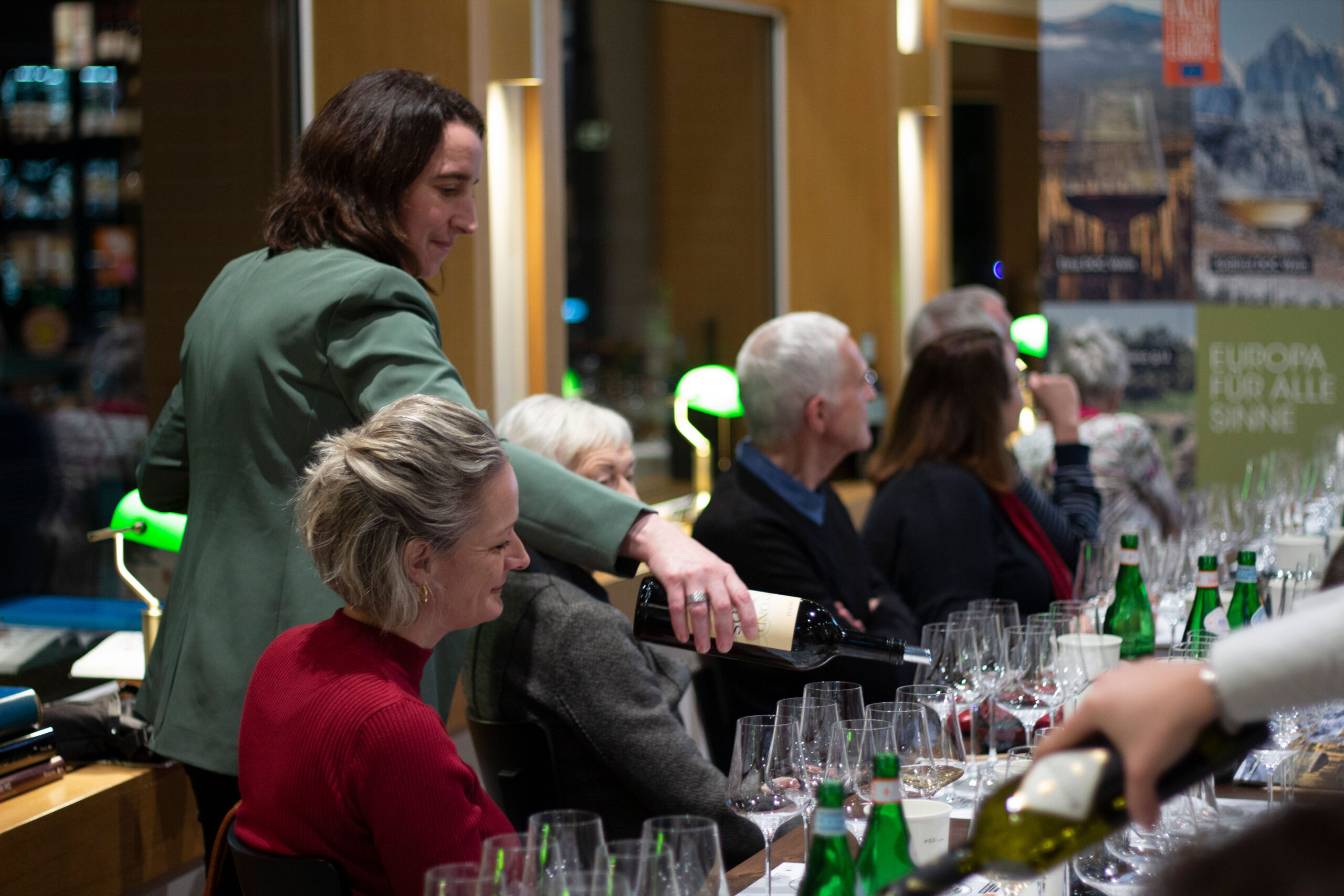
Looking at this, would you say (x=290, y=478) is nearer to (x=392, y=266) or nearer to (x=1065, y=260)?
(x=392, y=266)

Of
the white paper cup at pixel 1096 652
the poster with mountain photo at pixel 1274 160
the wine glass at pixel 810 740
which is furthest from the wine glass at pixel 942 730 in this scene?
the poster with mountain photo at pixel 1274 160

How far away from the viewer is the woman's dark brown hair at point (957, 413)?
3311mm

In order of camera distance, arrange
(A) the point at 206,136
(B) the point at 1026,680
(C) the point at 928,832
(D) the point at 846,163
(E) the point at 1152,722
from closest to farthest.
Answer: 1. (E) the point at 1152,722
2. (C) the point at 928,832
3. (B) the point at 1026,680
4. (A) the point at 206,136
5. (D) the point at 846,163

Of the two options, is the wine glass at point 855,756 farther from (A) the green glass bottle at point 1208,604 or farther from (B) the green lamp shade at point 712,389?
(B) the green lamp shade at point 712,389

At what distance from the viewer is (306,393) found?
6.03 ft

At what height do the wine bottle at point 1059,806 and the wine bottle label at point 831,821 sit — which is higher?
the wine bottle at point 1059,806

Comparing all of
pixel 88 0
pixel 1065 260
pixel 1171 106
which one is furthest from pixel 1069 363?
pixel 88 0

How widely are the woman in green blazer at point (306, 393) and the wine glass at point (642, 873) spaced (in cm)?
63

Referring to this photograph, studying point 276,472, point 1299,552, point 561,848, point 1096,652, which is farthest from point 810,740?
point 1299,552

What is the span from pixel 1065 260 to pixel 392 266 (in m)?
3.90

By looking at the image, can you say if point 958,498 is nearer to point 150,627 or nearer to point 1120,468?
point 1120,468

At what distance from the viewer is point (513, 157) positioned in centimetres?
407

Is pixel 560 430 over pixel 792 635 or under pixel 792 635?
over

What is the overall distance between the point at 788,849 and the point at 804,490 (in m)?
1.29
